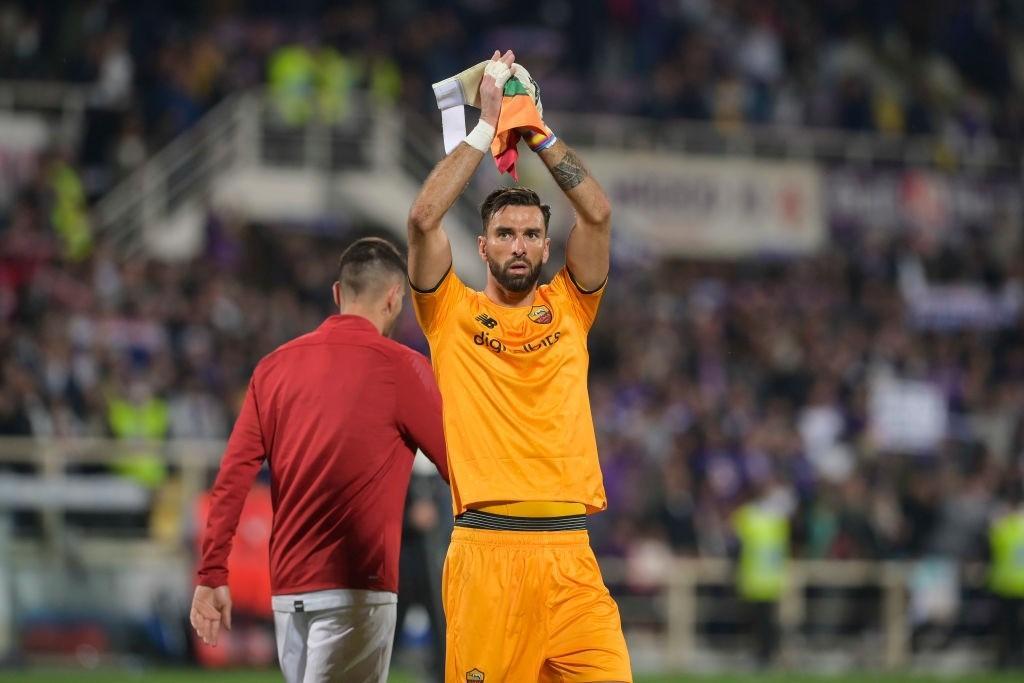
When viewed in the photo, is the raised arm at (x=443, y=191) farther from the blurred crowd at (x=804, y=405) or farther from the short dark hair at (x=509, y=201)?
the blurred crowd at (x=804, y=405)

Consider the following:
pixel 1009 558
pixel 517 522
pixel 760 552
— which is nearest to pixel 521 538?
pixel 517 522

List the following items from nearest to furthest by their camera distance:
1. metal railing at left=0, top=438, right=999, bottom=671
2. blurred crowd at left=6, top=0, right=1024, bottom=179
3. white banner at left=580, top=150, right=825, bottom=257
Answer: metal railing at left=0, top=438, right=999, bottom=671, blurred crowd at left=6, top=0, right=1024, bottom=179, white banner at left=580, top=150, right=825, bottom=257

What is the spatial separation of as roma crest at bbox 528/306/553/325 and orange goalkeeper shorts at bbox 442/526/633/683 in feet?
2.53

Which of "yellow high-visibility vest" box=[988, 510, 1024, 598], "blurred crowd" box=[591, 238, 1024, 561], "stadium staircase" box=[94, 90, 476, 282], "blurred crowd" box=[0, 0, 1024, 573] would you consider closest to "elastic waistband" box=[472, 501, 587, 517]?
"blurred crowd" box=[0, 0, 1024, 573]

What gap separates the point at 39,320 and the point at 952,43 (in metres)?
18.9

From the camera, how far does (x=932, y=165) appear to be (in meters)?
27.0

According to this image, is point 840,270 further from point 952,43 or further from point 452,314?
point 452,314

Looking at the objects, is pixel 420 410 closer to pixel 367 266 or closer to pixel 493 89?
pixel 367 266

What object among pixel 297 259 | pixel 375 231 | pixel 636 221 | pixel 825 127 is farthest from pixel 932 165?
pixel 297 259

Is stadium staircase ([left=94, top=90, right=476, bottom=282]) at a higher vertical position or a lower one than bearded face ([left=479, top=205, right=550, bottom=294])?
→ higher

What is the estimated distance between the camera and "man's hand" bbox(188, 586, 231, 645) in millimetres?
6297

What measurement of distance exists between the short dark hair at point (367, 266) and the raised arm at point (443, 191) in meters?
0.57

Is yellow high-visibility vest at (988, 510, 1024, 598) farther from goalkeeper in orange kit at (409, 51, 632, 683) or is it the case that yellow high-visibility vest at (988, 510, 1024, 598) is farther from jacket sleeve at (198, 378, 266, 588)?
jacket sleeve at (198, 378, 266, 588)

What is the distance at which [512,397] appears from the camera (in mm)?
6168
